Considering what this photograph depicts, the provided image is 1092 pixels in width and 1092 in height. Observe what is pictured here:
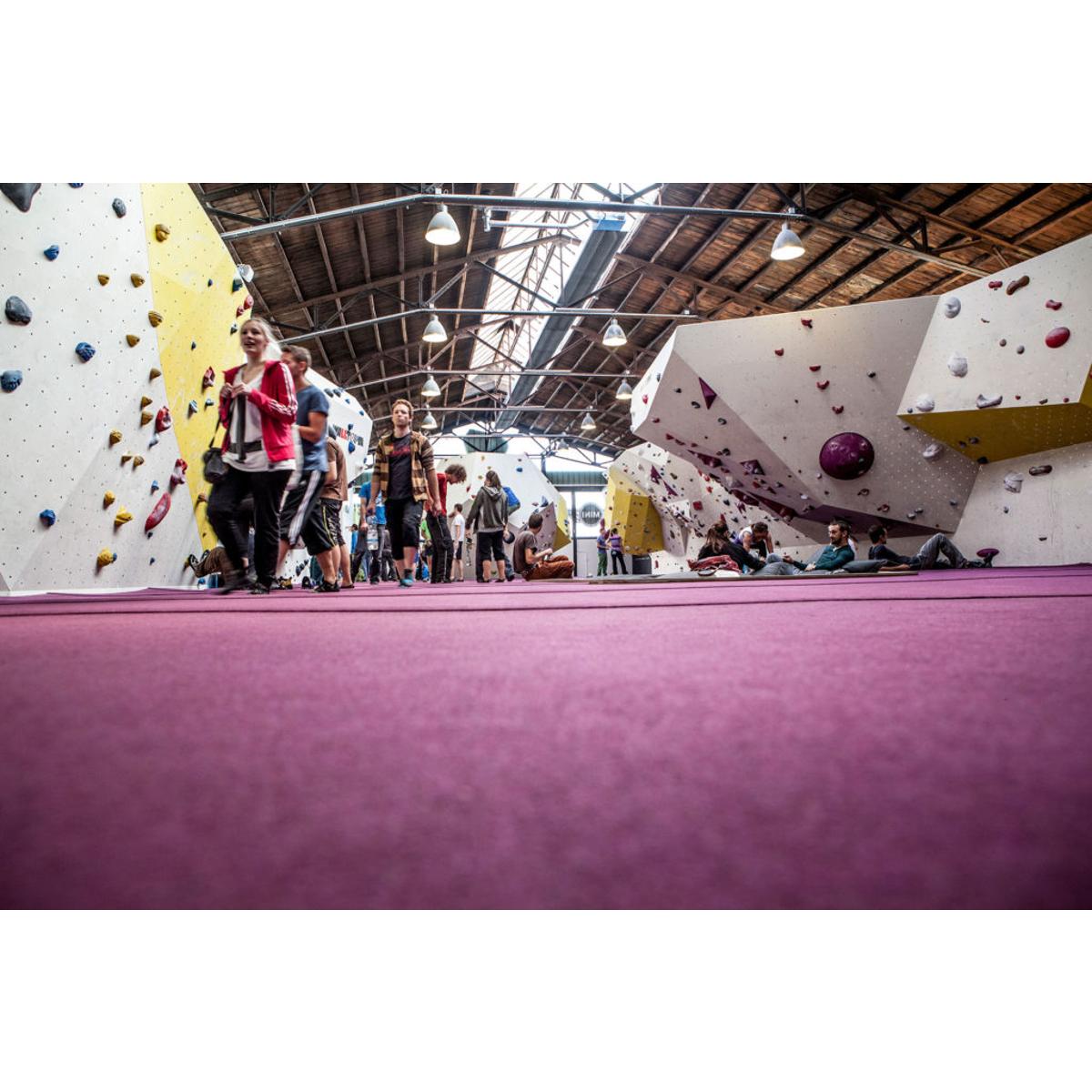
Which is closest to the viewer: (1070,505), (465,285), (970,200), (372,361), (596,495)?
(1070,505)

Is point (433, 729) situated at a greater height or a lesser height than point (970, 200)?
lesser

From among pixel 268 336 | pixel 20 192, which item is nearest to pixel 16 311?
pixel 20 192

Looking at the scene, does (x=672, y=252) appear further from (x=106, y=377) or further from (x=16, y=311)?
(x=16, y=311)

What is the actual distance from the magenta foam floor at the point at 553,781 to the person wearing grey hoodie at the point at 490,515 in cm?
538

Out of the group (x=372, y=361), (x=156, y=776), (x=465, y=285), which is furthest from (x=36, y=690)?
(x=372, y=361)

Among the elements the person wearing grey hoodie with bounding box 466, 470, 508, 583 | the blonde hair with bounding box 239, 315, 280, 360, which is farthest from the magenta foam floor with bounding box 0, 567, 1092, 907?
the person wearing grey hoodie with bounding box 466, 470, 508, 583

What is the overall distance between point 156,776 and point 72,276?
406cm

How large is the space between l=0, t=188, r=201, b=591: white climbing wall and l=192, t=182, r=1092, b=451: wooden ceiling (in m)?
3.53

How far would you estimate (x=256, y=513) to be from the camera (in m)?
3.05

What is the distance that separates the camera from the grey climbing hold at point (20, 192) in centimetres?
319

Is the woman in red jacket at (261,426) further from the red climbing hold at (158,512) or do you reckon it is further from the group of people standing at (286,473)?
the red climbing hold at (158,512)

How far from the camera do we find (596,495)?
28188 mm

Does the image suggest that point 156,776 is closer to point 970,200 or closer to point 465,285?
point 970,200

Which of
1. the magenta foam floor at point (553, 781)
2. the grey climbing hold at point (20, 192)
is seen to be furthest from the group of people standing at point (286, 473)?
the magenta foam floor at point (553, 781)
